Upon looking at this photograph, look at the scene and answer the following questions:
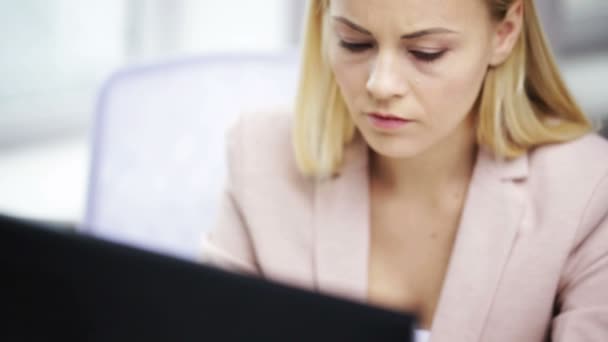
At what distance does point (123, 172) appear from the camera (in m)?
1.45

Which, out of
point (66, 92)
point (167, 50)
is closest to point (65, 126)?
point (66, 92)

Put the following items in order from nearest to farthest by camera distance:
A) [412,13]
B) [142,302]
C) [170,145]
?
[142,302] → [412,13] → [170,145]

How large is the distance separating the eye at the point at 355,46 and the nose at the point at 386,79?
0.10 ft

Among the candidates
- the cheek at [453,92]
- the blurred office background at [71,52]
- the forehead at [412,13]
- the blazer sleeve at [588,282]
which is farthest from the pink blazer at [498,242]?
the blurred office background at [71,52]

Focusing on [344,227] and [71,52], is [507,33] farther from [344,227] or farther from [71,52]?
[71,52]

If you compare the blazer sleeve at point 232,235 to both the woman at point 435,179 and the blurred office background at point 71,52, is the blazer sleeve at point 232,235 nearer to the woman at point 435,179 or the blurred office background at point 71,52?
the woman at point 435,179

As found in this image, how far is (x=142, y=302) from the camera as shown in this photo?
0.47m

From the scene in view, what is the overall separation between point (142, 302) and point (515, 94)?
69 centimetres

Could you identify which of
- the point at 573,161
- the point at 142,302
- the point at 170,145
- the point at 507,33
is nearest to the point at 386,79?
the point at 507,33

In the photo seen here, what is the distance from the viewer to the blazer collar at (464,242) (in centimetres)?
100

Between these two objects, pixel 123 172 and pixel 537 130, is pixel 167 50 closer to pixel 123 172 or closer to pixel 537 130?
pixel 123 172

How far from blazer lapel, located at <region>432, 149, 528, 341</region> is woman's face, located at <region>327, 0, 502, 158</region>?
0.13 m

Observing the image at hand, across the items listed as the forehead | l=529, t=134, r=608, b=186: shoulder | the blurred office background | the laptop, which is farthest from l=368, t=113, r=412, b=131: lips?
the blurred office background

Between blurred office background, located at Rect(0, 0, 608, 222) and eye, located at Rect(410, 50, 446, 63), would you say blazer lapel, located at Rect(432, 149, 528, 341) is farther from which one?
blurred office background, located at Rect(0, 0, 608, 222)
